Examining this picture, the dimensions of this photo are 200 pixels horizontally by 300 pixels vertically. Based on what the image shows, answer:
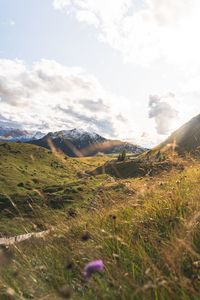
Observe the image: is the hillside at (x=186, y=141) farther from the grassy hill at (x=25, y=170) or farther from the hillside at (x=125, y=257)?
the grassy hill at (x=25, y=170)

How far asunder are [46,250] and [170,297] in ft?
13.5

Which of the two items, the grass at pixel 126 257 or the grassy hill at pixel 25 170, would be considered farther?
the grassy hill at pixel 25 170

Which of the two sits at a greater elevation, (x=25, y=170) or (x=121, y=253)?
(x=121, y=253)

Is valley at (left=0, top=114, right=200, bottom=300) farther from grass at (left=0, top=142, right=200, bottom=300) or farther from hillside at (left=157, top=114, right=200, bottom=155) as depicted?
hillside at (left=157, top=114, right=200, bottom=155)

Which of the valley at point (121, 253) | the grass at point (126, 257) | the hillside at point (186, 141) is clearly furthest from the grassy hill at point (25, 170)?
the grass at point (126, 257)

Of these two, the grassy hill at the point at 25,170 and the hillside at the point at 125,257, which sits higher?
the hillside at the point at 125,257

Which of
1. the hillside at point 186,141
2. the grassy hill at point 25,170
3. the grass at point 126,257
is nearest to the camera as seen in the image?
the grass at point 126,257

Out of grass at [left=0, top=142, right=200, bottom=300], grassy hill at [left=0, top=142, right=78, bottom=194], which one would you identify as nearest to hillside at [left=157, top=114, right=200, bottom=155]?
grass at [left=0, top=142, right=200, bottom=300]

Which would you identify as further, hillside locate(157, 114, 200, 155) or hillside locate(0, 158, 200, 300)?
hillside locate(157, 114, 200, 155)

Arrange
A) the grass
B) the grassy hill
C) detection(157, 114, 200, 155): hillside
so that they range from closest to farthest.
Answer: the grass < detection(157, 114, 200, 155): hillside < the grassy hill

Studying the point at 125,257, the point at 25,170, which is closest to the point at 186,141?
the point at 25,170

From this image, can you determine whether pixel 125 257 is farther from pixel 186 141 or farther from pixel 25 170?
pixel 186 141

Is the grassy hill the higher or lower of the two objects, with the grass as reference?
lower

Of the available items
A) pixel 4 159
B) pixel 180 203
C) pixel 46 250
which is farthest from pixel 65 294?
pixel 4 159
